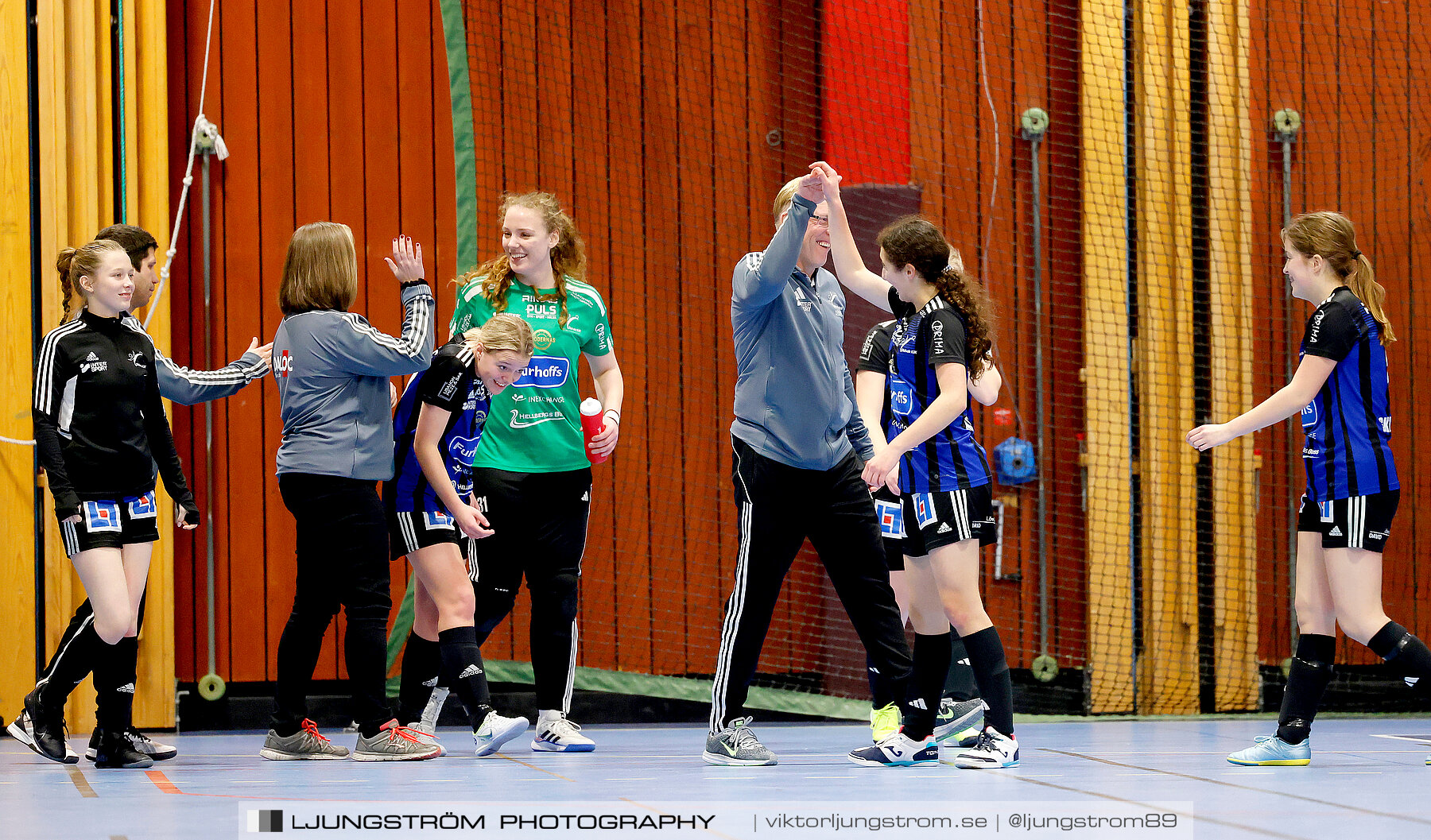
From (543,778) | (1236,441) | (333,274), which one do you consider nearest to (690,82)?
(333,274)

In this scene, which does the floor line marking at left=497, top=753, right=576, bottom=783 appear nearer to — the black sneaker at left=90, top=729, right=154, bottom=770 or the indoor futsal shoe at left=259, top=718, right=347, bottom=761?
the indoor futsal shoe at left=259, top=718, right=347, bottom=761

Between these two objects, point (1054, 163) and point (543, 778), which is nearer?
point (543, 778)

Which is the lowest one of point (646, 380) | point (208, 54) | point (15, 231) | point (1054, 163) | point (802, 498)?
point (802, 498)

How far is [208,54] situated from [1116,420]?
4555 millimetres

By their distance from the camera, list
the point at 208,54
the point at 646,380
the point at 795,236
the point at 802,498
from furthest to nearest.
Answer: the point at 646,380 → the point at 208,54 → the point at 802,498 → the point at 795,236

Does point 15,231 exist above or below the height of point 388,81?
below

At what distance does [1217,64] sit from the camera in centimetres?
675

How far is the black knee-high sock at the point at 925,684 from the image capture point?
180 inches

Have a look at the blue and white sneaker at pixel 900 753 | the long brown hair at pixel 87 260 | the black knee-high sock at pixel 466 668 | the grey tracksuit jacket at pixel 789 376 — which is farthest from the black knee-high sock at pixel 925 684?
the long brown hair at pixel 87 260

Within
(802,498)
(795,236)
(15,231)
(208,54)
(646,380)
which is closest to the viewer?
(795,236)

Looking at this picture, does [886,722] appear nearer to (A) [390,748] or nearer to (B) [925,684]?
(B) [925,684]

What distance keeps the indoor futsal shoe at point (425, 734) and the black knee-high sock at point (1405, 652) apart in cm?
309

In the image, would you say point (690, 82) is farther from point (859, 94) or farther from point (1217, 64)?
point (1217, 64)

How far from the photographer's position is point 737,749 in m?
4.50
